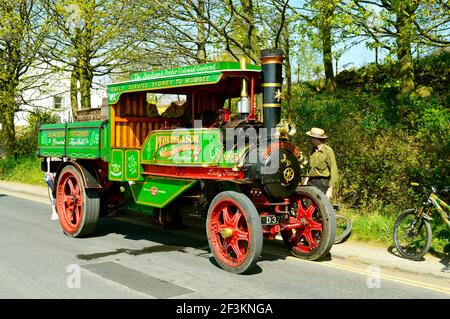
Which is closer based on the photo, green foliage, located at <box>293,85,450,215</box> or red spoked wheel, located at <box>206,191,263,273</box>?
red spoked wheel, located at <box>206,191,263,273</box>

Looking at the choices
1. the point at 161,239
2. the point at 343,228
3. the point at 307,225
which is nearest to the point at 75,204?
the point at 161,239

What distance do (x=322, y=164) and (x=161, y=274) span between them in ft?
10.4

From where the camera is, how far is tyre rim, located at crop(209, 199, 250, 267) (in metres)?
6.31

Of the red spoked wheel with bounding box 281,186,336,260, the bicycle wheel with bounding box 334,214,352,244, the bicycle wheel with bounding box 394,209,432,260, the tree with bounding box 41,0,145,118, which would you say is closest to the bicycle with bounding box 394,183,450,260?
the bicycle wheel with bounding box 394,209,432,260

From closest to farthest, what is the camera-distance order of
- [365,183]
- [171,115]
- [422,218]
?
[422,218]
[171,115]
[365,183]

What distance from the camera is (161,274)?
629 cm

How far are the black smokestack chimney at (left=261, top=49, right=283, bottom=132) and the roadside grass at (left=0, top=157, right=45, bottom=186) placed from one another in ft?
42.7

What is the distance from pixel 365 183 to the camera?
31.2 ft

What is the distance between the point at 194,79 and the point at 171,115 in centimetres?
225

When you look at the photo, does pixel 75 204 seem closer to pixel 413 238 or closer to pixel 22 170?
pixel 413 238

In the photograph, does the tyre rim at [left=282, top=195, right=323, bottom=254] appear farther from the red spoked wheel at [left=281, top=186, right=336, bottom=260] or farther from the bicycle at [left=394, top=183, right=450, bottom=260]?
the bicycle at [left=394, top=183, right=450, bottom=260]
